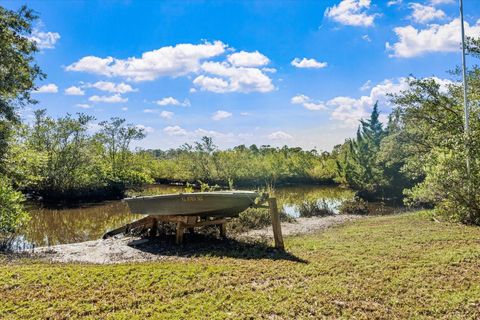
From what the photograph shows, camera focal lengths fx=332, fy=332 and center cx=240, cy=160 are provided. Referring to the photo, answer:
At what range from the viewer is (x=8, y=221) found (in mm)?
9383

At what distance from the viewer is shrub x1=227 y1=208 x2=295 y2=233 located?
10.2m

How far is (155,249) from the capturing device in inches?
314

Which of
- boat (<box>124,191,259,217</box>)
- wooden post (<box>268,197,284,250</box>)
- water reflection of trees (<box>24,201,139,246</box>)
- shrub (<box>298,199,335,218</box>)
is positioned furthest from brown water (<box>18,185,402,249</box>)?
wooden post (<box>268,197,284,250</box>)

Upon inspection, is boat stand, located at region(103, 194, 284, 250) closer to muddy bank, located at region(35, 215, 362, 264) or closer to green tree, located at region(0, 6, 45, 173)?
muddy bank, located at region(35, 215, 362, 264)

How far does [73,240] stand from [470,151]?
1218 centimetres

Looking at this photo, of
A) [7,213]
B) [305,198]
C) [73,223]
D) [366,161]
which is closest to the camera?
[7,213]

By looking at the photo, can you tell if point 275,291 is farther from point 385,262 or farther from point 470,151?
point 470,151

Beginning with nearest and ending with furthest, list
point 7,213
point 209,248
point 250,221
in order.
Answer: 1. point 209,248
2. point 7,213
3. point 250,221

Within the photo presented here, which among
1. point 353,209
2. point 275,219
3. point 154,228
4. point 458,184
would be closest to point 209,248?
point 275,219

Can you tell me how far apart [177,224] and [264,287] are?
415cm

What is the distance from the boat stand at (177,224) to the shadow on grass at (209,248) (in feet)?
0.89

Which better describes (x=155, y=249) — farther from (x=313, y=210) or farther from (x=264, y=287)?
(x=313, y=210)

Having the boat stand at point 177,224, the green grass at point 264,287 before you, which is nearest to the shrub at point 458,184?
the green grass at point 264,287

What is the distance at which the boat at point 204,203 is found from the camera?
25.8 ft
